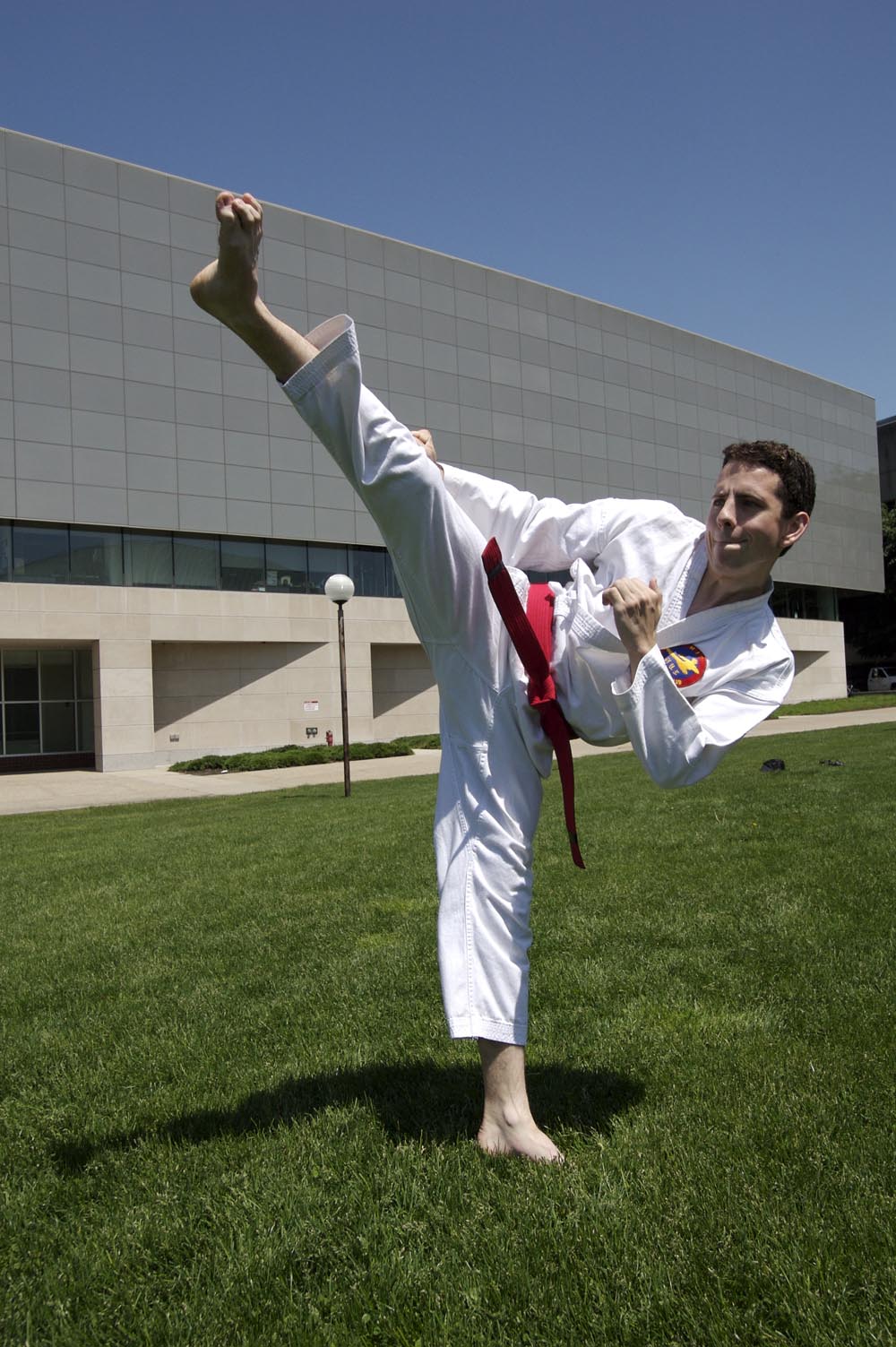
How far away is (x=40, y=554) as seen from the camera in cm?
2609

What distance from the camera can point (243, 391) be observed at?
2972 cm

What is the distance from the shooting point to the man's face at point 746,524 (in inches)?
109

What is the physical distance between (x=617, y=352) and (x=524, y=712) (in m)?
39.3

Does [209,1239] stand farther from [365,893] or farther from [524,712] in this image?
[365,893]

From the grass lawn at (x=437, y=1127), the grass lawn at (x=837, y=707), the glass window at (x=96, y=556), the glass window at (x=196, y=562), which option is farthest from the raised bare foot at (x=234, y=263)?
the grass lawn at (x=837, y=707)

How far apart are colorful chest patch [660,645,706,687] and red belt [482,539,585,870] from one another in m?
0.35

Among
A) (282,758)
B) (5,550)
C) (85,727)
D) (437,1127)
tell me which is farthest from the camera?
(85,727)

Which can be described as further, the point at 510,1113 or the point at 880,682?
the point at 880,682

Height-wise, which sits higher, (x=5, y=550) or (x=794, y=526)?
(x=5, y=550)

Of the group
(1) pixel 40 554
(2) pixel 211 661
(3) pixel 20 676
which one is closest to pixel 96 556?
(1) pixel 40 554

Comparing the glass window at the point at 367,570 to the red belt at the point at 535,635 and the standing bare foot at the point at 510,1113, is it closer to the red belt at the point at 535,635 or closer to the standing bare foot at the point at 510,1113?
the red belt at the point at 535,635

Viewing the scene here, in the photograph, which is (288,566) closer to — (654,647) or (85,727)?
(85,727)

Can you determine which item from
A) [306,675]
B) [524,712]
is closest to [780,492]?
[524,712]

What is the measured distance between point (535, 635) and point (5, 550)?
2621 centimetres
